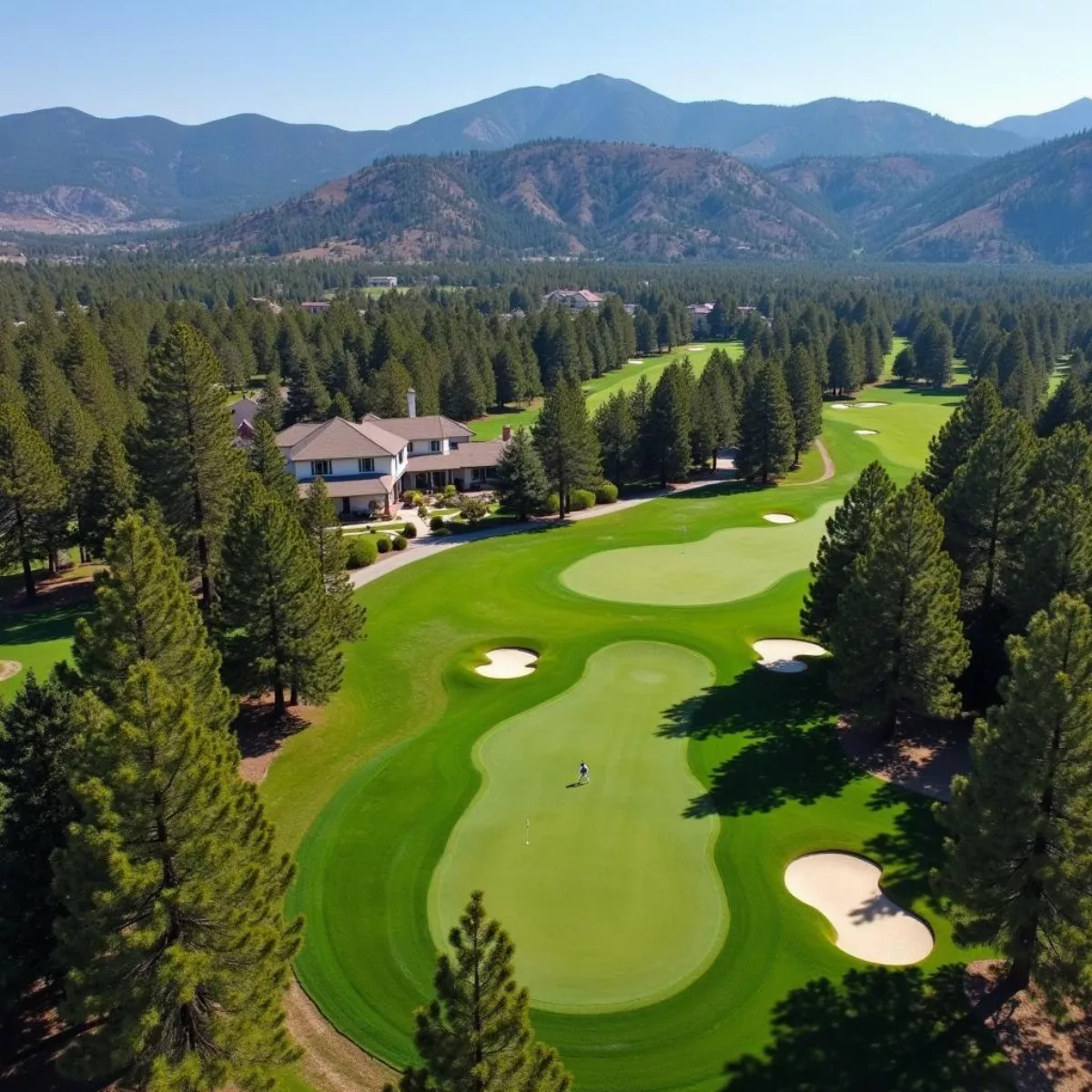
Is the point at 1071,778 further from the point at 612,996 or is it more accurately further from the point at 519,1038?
the point at 519,1038

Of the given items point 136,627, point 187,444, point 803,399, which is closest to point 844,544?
point 136,627

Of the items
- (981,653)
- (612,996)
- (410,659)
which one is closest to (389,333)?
(410,659)

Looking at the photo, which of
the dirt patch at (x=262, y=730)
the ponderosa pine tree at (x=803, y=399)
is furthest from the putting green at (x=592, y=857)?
the ponderosa pine tree at (x=803, y=399)

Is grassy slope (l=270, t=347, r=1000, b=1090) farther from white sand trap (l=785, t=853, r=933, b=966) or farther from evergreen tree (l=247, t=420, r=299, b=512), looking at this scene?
evergreen tree (l=247, t=420, r=299, b=512)

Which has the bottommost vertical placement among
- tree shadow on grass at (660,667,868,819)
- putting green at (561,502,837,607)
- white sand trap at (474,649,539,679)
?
tree shadow on grass at (660,667,868,819)

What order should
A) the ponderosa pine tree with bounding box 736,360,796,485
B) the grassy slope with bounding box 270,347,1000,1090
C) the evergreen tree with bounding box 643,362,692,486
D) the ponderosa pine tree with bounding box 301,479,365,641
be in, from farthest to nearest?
the ponderosa pine tree with bounding box 736,360,796,485
the evergreen tree with bounding box 643,362,692,486
the ponderosa pine tree with bounding box 301,479,365,641
the grassy slope with bounding box 270,347,1000,1090

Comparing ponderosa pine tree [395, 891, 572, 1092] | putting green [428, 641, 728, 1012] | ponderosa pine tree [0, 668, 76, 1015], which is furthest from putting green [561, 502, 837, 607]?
ponderosa pine tree [395, 891, 572, 1092]
